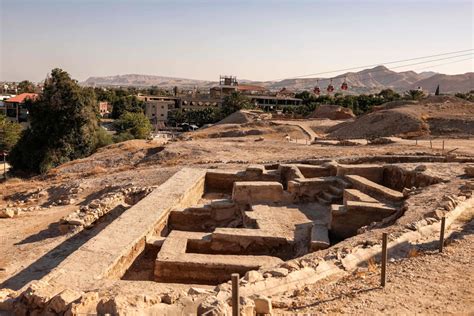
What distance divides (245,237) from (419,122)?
19.3 m

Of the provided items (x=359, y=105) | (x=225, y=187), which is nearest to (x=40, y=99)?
(x=225, y=187)

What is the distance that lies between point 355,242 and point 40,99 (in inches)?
768

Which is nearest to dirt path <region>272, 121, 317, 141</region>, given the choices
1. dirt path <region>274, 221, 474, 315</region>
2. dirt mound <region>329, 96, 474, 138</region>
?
dirt mound <region>329, 96, 474, 138</region>

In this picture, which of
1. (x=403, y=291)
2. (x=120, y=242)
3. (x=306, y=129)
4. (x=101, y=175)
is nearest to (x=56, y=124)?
(x=101, y=175)

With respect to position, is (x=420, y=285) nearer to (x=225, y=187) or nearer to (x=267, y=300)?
(x=267, y=300)

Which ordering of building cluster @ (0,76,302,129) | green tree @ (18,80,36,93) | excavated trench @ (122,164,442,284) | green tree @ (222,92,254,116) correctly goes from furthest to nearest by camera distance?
green tree @ (18,80,36,93), building cluster @ (0,76,302,129), green tree @ (222,92,254,116), excavated trench @ (122,164,442,284)

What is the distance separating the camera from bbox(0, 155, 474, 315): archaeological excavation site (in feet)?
15.4

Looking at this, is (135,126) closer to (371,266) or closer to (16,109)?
(16,109)

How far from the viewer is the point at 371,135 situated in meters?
24.7

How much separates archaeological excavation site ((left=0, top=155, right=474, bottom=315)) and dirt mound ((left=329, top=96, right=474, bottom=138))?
1067 cm

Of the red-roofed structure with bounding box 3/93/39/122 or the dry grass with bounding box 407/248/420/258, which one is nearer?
the dry grass with bounding box 407/248/420/258

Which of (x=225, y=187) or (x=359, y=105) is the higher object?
(x=359, y=105)

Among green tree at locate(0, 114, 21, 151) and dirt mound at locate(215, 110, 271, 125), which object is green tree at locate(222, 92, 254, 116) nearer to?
dirt mound at locate(215, 110, 271, 125)

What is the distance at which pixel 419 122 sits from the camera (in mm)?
24094
